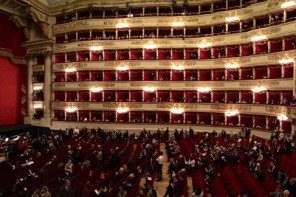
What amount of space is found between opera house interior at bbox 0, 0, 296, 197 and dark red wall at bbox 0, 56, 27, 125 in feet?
0.27

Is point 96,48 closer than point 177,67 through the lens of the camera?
No

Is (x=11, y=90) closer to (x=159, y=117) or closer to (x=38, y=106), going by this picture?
(x=38, y=106)

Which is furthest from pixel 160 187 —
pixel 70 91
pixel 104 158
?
pixel 70 91

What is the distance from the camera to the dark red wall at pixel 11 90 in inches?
1057

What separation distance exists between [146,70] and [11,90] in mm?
10947

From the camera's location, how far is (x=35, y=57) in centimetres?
3091

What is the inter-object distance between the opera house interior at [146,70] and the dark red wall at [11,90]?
0.08 metres

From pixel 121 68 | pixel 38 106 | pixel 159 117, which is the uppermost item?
pixel 121 68

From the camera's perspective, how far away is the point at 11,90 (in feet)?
92.5

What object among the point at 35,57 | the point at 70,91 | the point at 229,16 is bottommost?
the point at 70,91

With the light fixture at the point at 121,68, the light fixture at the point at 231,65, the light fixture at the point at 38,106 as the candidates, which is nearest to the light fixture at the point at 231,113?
the light fixture at the point at 231,65

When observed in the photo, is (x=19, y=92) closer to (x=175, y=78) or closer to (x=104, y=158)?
(x=175, y=78)

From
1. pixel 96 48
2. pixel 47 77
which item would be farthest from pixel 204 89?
pixel 47 77

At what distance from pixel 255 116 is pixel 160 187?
1217 centimetres
